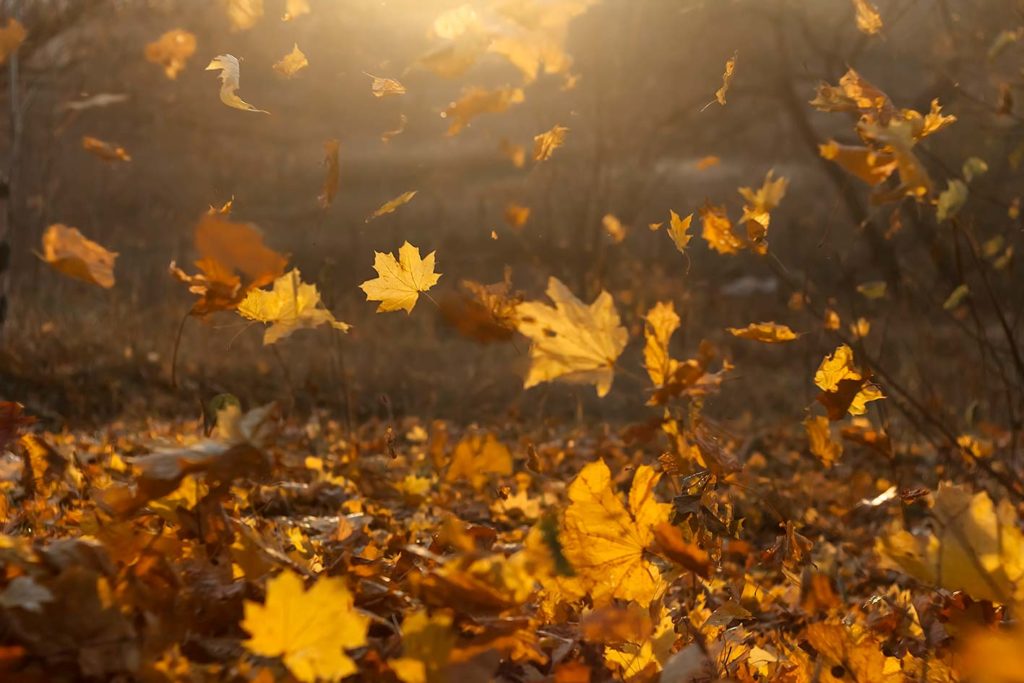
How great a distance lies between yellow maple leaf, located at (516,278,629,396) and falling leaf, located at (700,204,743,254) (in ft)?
1.55

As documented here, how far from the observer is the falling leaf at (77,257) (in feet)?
3.92

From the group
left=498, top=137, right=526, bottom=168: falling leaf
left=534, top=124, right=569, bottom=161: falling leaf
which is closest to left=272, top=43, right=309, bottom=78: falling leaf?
left=534, top=124, right=569, bottom=161: falling leaf

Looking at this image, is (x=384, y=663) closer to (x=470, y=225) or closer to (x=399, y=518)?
(x=399, y=518)

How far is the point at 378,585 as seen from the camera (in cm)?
90

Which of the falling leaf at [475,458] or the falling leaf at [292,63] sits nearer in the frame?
the falling leaf at [475,458]

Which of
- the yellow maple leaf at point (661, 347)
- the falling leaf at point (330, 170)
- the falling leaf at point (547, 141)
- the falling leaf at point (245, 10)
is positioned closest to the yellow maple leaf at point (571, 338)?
the yellow maple leaf at point (661, 347)

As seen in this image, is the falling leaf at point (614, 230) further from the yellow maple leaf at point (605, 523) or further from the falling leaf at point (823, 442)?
the yellow maple leaf at point (605, 523)

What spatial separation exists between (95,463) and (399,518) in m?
0.73

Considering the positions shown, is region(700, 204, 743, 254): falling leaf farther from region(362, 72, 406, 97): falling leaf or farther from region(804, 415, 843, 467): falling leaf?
region(362, 72, 406, 97): falling leaf

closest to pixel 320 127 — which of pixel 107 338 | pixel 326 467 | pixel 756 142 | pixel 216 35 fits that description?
pixel 216 35

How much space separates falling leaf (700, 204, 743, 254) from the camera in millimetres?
1247

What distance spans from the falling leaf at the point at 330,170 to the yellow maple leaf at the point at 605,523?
64cm

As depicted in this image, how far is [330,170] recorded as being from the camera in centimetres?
139

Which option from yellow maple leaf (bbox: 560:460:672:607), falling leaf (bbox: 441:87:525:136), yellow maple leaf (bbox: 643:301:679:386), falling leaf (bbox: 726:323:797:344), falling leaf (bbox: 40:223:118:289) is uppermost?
yellow maple leaf (bbox: 643:301:679:386)
